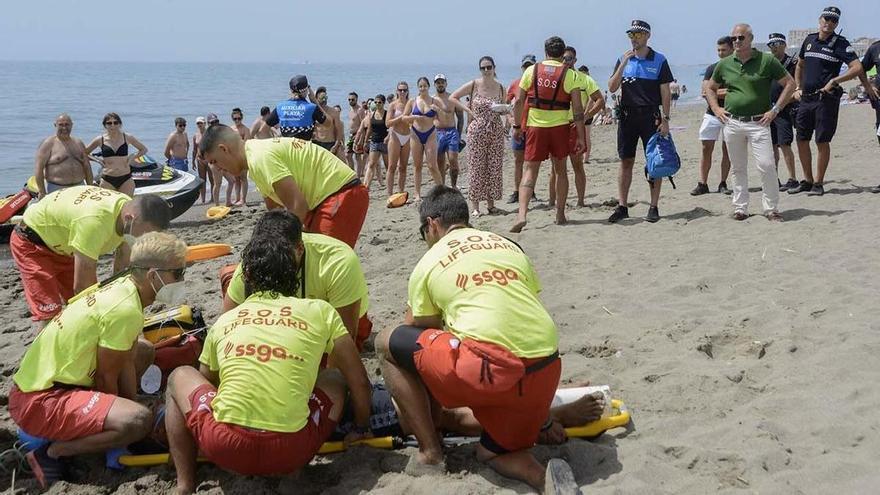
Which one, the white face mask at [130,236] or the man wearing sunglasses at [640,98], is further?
the man wearing sunglasses at [640,98]

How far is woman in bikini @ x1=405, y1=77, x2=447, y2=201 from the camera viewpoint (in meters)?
10.7

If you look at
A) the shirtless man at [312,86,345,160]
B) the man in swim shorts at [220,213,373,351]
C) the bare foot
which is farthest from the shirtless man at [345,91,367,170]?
the bare foot

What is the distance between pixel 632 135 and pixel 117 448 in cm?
573

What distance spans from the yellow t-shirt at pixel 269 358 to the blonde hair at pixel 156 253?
20.5 inches

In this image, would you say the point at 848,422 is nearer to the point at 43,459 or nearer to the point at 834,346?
the point at 834,346

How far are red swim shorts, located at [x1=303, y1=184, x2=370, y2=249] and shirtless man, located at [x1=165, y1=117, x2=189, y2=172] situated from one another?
10403 mm

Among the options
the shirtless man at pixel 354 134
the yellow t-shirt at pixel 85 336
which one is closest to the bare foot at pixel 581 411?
the yellow t-shirt at pixel 85 336

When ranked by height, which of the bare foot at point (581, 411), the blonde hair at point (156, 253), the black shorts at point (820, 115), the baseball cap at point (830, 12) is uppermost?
the baseball cap at point (830, 12)

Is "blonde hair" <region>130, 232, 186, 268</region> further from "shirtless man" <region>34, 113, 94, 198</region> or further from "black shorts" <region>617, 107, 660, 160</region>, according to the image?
"shirtless man" <region>34, 113, 94, 198</region>

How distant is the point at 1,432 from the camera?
162 inches

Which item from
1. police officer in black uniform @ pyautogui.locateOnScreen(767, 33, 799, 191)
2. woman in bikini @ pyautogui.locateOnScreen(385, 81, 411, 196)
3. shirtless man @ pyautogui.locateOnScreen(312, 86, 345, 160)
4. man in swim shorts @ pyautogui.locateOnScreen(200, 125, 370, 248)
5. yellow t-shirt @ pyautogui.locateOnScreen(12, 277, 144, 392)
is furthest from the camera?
woman in bikini @ pyautogui.locateOnScreen(385, 81, 411, 196)

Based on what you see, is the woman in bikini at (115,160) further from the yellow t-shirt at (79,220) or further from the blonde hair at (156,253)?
the blonde hair at (156,253)

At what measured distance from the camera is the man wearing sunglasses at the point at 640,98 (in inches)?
297

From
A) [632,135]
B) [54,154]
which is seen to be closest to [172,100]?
[54,154]
